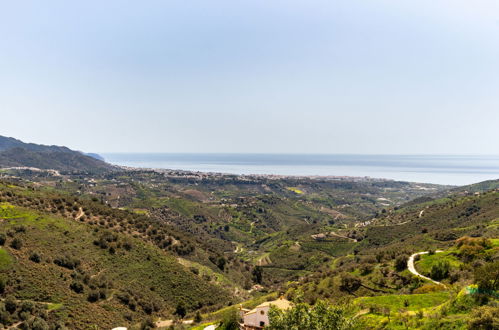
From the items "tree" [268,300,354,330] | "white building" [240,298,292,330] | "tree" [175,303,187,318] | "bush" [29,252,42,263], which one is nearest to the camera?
"tree" [268,300,354,330]

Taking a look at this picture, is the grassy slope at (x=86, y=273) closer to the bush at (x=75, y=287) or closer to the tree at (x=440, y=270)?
the bush at (x=75, y=287)

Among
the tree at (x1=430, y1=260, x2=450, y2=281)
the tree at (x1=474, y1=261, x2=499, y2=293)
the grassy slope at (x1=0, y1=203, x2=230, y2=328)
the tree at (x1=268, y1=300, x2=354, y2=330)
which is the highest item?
A: the tree at (x1=474, y1=261, x2=499, y2=293)

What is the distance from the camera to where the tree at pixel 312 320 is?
17.2m

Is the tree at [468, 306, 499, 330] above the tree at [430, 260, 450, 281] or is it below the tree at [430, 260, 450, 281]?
above

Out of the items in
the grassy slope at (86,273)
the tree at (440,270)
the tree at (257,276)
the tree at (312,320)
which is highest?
the tree at (312,320)

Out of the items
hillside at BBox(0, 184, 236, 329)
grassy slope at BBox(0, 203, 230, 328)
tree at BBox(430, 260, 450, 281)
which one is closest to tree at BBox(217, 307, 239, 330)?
hillside at BBox(0, 184, 236, 329)

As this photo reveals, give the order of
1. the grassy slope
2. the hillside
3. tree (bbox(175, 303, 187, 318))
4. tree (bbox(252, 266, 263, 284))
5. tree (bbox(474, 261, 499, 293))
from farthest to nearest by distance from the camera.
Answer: tree (bbox(252, 266, 263, 284)) → tree (bbox(175, 303, 187, 318)) → the grassy slope → the hillside → tree (bbox(474, 261, 499, 293))

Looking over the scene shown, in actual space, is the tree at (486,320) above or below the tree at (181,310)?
above

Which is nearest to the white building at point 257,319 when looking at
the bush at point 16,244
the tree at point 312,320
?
the tree at point 312,320

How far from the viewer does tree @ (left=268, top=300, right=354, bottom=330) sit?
1717 cm

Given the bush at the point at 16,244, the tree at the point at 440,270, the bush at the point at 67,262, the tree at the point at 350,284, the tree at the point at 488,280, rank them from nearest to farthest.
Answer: the tree at the point at 488,280
the tree at the point at 440,270
the tree at the point at 350,284
the bush at the point at 16,244
the bush at the point at 67,262

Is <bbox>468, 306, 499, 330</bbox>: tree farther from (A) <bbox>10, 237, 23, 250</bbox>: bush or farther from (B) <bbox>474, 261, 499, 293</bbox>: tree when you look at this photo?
(A) <bbox>10, 237, 23, 250</bbox>: bush

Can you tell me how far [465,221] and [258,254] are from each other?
67.1 m

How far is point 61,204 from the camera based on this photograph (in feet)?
219
